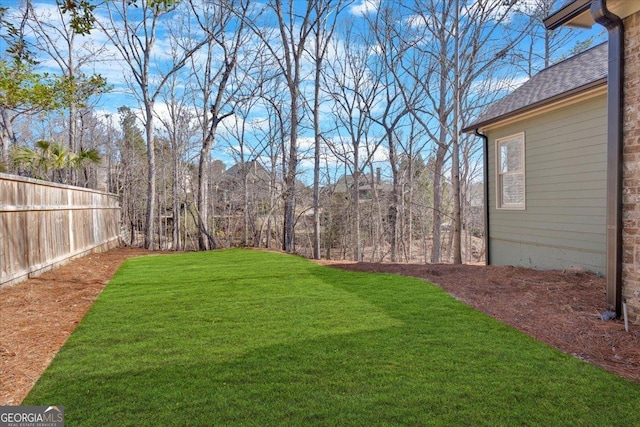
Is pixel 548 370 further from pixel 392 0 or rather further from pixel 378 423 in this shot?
pixel 392 0

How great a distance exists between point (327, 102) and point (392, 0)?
5406 millimetres

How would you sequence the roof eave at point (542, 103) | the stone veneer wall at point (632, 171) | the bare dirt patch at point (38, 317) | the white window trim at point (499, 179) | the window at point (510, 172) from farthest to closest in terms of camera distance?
the window at point (510, 172)
the white window trim at point (499, 179)
the roof eave at point (542, 103)
the stone veneer wall at point (632, 171)
the bare dirt patch at point (38, 317)

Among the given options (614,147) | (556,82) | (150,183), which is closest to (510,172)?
(556,82)

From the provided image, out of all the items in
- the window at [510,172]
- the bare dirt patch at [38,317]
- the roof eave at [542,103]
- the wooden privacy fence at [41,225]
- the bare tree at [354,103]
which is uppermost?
the bare tree at [354,103]

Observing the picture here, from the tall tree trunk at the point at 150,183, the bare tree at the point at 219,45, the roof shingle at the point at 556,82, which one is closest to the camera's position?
the roof shingle at the point at 556,82

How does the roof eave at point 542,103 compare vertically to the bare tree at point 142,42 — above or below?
below

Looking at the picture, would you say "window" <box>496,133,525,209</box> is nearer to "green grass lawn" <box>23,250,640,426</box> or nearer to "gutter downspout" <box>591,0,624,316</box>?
"gutter downspout" <box>591,0,624,316</box>

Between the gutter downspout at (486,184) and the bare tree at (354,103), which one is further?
the bare tree at (354,103)

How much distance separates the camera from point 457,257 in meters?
9.41

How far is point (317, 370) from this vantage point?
110 inches

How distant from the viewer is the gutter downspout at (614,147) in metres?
3.76

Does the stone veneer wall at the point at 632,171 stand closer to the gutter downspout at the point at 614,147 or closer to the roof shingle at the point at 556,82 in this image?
the gutter downspout at the point at 614,147

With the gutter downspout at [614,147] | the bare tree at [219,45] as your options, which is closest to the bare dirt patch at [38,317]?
the gutter downspout at [614,147]

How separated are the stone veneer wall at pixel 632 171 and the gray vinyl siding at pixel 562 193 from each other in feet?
6.03
